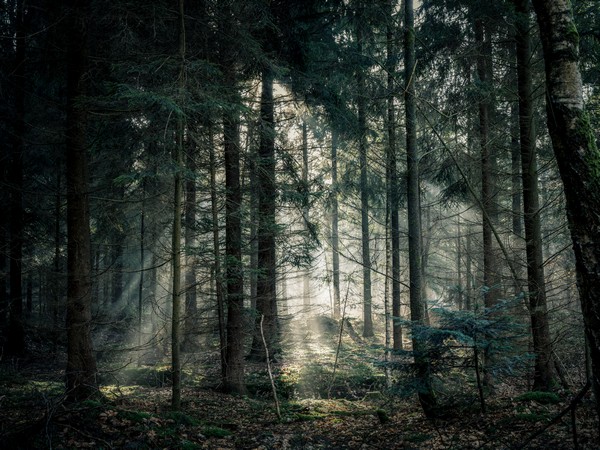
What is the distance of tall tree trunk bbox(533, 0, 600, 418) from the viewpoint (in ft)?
8.82

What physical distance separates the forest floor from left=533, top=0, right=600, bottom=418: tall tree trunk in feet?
3.56

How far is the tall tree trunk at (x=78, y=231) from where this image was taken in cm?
699

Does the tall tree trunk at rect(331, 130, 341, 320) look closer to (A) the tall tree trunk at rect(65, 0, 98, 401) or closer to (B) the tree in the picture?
(B) the tree

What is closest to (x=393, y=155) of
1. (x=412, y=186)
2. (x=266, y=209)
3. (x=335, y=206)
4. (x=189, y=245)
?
(x=412, y=186)

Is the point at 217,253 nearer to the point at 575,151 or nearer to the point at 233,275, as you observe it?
the point at 233,275

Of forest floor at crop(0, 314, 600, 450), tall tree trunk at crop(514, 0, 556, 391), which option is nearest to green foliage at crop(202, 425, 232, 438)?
forest floor at crop(0, 314, 600, 450)

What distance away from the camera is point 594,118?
290 inches

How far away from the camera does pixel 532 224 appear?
7.48 m

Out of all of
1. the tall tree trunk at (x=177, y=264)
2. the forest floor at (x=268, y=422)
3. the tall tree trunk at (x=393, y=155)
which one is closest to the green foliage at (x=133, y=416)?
the forest floor at (x=268, y=422)

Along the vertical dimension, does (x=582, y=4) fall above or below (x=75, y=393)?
above

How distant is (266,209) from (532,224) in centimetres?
637

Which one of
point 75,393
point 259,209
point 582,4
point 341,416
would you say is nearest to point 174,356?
point 75,393

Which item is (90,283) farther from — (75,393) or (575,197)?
(575,197)

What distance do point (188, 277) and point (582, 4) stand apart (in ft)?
48.1
